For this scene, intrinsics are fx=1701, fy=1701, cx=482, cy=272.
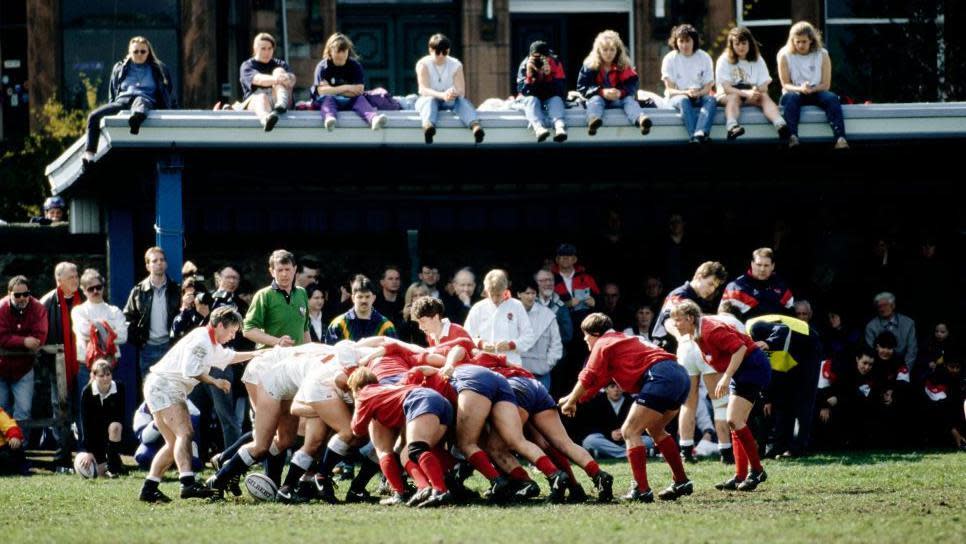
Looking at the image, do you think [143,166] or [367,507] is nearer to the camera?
[367,507]

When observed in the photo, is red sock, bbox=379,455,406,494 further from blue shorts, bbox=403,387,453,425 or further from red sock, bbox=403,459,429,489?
blue shorts, bbox=403,387,453,425

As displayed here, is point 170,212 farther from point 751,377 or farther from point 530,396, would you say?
point 751,377

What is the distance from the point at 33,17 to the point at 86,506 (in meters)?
11.0

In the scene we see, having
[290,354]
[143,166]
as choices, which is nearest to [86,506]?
[290,354]

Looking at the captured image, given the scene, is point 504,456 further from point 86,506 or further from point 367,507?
point 86,506

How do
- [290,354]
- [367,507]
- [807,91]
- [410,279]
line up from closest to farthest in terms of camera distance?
1. [367,507]
2. [290,354]
3. [807,91]
4. [410,279]

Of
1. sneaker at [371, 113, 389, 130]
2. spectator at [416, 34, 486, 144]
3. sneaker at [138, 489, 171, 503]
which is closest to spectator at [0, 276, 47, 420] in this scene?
sneaker at [138, 489, 171, 503]

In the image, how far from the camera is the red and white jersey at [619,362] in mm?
12836

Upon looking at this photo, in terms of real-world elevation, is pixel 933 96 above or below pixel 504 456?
above

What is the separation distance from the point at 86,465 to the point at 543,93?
5626mm

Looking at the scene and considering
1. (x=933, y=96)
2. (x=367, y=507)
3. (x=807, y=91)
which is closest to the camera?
(x=367, y=507)

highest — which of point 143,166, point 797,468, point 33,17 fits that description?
point 33,17

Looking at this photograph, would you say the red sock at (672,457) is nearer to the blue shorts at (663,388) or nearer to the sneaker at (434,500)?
the blue shorts at (663,388)

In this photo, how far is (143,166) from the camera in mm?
17469
